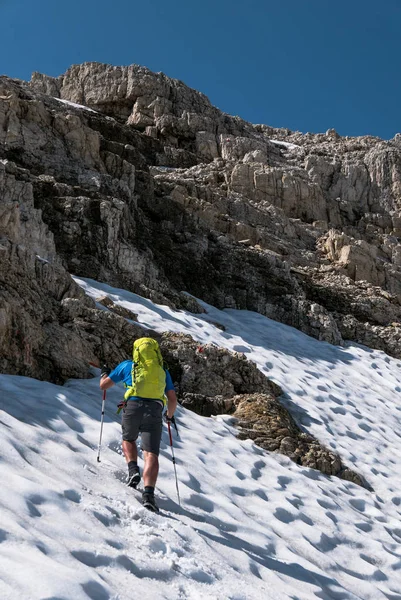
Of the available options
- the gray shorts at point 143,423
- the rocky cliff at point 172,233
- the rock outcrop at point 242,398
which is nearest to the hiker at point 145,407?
the gray shorts at point 143,423

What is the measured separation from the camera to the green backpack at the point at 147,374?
6.79m

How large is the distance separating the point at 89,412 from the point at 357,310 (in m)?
17.6

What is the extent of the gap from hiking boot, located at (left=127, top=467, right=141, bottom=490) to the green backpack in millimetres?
846

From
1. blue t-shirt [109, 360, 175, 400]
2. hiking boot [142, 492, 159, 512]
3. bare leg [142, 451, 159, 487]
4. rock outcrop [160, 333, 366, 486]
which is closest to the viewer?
hiking boot [142, 492, 159, 512]

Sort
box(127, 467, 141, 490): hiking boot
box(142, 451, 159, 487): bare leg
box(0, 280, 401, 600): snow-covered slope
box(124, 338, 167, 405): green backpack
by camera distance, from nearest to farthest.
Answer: box(0, 280, 401, 600): snow-covered slope < box(142, 451, 159, 487): bare leg < box(127, 467, 141, 490): hiking boot < box(124, 338, 167, 405): green backpack

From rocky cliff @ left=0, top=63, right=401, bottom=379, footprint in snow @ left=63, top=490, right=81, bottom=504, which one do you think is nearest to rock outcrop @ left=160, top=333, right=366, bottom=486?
rocky cliff @ left=0, top=63, right=401, bottom=379

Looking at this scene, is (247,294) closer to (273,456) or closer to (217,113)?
(273,456)

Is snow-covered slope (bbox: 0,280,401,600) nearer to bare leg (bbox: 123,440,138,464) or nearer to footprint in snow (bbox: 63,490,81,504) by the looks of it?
footprint in snow (bbox: 63,490,81,504)

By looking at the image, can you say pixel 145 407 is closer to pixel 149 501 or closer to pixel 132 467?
pixel 132 467

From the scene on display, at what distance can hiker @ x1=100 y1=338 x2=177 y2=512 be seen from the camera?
6570 millimetres

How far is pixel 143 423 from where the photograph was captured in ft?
21.9

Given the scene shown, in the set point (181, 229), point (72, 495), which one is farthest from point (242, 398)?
point (181, 229)

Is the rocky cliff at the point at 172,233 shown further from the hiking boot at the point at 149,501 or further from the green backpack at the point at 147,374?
the hiking boot at the point at 149,501

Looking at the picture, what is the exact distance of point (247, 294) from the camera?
851 inches
